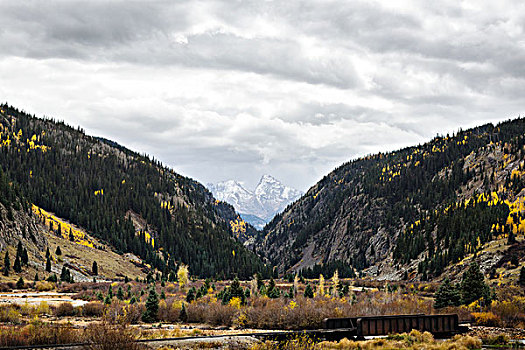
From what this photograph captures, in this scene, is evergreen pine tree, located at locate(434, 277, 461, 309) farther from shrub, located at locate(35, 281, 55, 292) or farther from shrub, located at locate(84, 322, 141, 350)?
shrub, located at locate(35, 281, 55, 292)

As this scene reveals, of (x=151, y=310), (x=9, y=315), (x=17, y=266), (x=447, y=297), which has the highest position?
(x=17, y=266)

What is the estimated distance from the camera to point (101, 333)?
76.4 feet

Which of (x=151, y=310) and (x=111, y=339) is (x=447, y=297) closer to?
(x=151, y=310)

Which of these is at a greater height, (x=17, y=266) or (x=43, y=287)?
(x=17, y=266)

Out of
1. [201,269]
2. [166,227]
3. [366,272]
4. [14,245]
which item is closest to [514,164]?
[366,272]

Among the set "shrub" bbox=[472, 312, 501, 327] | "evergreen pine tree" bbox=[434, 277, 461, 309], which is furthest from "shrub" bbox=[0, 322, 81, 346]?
"evergreen pine tree" bbox=[434, 277, 461, 309]

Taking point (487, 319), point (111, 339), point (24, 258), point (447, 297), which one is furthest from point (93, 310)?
point (24, 258)

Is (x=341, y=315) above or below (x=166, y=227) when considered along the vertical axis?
below

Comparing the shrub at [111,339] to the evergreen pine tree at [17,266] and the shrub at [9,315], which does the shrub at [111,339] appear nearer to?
the shrub at [9,315]

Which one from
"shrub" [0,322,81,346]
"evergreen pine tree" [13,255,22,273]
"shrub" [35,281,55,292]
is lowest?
"shrub" [35,281,55,292]

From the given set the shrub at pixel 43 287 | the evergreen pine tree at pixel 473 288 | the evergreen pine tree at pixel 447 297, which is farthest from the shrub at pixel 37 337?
the evergreen pine tree at pixel 473 288

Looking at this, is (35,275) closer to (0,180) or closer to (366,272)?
(0,180)

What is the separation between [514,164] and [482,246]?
252 ft

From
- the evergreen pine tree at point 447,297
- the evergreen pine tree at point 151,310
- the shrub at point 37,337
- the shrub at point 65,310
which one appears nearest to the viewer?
the shrub at point 37,337
